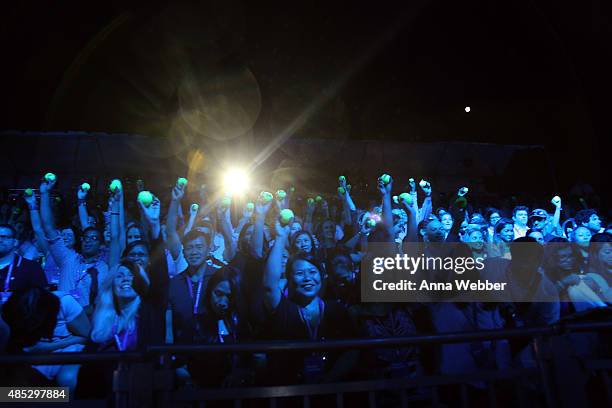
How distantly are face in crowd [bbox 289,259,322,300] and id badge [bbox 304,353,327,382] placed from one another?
0.62 m

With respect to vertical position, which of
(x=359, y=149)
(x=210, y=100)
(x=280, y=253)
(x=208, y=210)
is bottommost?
(x=280, y=253)

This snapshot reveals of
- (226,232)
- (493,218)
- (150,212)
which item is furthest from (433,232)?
(150,212)

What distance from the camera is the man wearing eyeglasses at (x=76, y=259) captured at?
13.2 feet

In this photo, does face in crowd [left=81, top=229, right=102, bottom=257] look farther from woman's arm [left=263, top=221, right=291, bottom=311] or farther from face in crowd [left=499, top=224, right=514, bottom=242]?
face in crowd [left=499, top=224, right=514, bottom=242]

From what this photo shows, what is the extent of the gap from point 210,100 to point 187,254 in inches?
253

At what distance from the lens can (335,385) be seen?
1950 mm

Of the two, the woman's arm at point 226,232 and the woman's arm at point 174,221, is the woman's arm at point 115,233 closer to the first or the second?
the woman's arm at point 174,221

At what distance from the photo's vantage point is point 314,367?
112 inches

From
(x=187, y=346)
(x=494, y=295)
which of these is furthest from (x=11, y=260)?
(x=494, y=295)

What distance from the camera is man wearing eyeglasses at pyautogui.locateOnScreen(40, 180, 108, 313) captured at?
4.01 meters

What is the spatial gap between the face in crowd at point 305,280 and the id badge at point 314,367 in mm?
618

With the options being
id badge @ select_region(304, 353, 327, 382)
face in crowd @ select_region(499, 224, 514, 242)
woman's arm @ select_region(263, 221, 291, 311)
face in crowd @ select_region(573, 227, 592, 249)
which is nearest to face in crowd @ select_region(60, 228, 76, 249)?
woman's arm @ select_region(263, 221, 291, 311)

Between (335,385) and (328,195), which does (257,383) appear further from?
(328,195)

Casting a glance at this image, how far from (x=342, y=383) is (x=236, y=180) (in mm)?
6162
